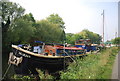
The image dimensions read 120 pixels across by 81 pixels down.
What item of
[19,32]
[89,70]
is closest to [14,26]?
[19,32]

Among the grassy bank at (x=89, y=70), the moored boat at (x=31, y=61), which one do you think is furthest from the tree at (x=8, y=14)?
the grassy bank at (x=89, y=70)

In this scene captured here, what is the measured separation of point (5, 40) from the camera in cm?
1698

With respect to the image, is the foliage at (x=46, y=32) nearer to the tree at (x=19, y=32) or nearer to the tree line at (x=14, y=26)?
the tree line at (x=14, y=26)

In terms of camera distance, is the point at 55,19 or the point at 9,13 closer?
the point at 9,13

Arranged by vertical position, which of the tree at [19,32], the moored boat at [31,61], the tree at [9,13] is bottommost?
the moored boat at [31,61]

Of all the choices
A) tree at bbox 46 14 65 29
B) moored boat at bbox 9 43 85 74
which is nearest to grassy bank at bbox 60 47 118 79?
moored boat at bbox 9 43 85 74

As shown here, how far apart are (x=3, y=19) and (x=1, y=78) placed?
12496 millimetres

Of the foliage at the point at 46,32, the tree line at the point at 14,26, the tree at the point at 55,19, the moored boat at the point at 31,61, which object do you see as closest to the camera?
the moored boat at the point at 31,61

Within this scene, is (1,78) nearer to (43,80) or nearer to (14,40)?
(43,80)

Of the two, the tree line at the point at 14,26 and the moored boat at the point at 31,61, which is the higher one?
the tree line at the point at 14,26

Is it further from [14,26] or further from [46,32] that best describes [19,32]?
[46,32]

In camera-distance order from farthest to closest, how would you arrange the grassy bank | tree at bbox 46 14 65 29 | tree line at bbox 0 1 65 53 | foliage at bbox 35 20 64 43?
tree at bbox 46 14 65 29
foliage at bbox 35 20 64 43
tree line at bbox 0 1 65 53
the grassy bank

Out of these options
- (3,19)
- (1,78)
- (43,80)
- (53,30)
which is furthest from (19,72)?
(53,30)

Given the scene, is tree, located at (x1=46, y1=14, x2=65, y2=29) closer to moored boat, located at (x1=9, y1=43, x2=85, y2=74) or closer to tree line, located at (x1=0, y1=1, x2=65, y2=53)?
tree line, located at (x1=0, y1=1, x2=65, y2=53)
